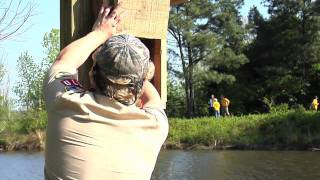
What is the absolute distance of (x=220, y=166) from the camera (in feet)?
69.9

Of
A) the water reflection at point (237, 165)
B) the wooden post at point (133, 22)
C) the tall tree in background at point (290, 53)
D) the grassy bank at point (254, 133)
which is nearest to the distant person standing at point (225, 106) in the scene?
the tall tree in background at point (290, 53)

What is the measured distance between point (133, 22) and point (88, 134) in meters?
0.96

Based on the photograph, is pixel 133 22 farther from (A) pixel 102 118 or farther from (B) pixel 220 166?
(B) pixel 220 166

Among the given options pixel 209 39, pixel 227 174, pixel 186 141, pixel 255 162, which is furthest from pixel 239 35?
pixel 227 174

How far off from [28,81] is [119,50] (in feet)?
151

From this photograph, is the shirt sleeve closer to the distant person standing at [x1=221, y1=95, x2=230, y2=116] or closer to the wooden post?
the wooden post

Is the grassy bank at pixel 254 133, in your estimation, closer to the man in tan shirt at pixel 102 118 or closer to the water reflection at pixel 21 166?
the water reflection at pixel 21 166

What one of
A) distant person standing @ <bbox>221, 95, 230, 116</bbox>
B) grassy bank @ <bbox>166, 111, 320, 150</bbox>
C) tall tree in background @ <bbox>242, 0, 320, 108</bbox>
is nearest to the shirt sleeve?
grassy bank @ <bbox>166, 111, 320, 150</bbox>

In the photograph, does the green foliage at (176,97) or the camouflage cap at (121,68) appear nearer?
the camouflage cap at (121,68)

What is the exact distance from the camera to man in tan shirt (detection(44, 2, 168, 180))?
6.38ft

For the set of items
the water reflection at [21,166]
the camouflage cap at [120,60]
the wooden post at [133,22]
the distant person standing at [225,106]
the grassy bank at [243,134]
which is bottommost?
the water reflection at [21,166]

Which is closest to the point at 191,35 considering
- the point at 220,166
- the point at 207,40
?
the point at 207,40

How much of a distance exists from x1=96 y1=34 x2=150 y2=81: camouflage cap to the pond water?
16445 mm

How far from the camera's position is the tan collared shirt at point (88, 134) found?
76.5 inches
